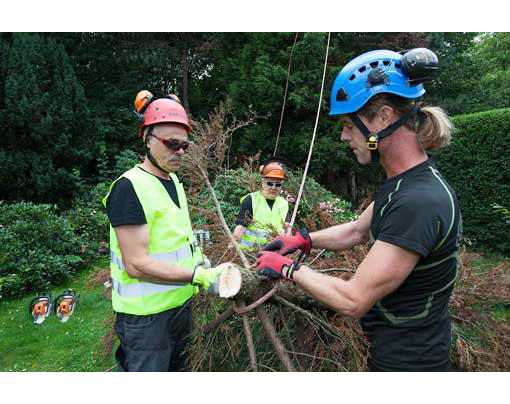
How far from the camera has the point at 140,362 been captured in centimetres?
194

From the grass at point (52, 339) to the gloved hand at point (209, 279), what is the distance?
89.4 inches

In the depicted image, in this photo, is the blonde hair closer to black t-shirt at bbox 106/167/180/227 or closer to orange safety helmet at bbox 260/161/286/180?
black t-shirt at bbox 106/167/180/227

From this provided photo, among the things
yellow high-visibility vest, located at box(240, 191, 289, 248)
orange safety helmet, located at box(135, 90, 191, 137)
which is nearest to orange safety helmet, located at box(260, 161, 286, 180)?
yellow high-visibility vest, located at box(240, 191, 289, 248)

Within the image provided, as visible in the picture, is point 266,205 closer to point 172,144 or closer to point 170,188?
point 170,188

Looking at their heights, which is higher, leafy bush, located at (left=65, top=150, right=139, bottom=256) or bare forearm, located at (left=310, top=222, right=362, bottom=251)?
bare forearm, located at (left=310, top=222, right=362, bottom=251)

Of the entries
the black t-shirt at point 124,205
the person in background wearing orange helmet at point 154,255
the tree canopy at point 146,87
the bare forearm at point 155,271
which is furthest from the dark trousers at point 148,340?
the tree canopy at point 146,87

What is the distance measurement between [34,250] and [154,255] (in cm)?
560

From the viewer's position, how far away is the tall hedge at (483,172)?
22.1 feet

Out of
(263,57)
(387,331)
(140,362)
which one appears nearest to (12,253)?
(140,362)

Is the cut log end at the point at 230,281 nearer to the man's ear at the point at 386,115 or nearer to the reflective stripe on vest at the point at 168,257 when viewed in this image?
the reflective stripe on vest at the point at 168,257

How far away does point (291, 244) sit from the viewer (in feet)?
7.23

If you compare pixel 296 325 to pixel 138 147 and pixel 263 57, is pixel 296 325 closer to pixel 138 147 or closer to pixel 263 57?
pixel 263 57

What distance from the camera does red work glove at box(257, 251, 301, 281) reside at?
65.6 inches

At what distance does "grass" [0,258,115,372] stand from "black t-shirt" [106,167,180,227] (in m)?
2.29
